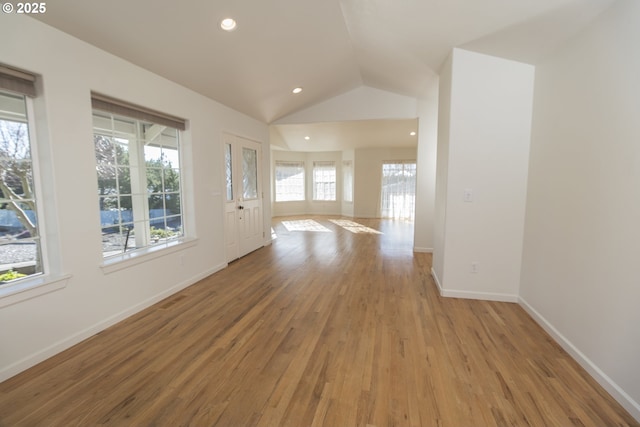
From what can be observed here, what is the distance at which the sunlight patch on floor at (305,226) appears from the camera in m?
7.85

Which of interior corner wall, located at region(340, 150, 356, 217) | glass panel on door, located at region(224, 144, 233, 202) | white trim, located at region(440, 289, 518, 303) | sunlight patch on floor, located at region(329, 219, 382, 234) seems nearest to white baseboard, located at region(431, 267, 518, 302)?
white trim, located at region(440, 289, 518, 303)

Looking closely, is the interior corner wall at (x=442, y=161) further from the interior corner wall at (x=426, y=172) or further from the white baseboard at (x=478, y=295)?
the interior corner wall at (x=426, y=172)

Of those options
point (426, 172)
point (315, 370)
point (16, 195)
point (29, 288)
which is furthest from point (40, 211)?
point (426, 172)

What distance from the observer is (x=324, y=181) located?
10.8 m

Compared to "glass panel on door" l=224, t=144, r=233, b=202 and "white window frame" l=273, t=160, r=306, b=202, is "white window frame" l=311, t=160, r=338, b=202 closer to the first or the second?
"white window frame" l=273, t=160, r=306, b=202

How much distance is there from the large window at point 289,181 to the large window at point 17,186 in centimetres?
829

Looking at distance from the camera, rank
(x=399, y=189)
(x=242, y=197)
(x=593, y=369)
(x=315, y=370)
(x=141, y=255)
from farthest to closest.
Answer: (x=399, y=189) < (x=242, y=197) < (x=141, y=255) < (x=315, y=370) < (x=593, y=369)

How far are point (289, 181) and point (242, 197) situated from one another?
A: 563 cm

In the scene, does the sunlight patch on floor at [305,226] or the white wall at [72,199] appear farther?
the sunlight patch on floor at [305,226]

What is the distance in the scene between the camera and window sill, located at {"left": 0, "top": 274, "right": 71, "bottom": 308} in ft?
6.23

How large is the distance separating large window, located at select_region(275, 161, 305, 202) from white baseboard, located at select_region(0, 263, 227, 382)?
23.7 ft

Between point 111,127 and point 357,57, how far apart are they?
329 centimetres

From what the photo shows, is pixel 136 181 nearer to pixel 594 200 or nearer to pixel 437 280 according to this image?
pixel 437 280

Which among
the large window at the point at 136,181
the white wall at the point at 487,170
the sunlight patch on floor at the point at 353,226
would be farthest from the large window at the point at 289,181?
the white wall at the point at 487,170
